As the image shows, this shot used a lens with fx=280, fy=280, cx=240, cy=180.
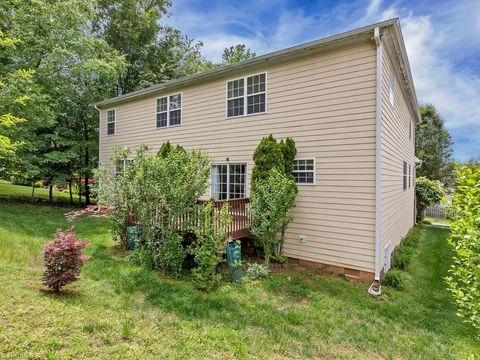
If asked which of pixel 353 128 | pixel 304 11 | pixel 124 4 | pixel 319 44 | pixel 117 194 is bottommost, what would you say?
pixel 117 194

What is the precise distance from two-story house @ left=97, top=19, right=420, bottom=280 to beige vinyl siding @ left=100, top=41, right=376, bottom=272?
0.03 metres

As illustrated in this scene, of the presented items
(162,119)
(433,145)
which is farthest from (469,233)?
(433,145)

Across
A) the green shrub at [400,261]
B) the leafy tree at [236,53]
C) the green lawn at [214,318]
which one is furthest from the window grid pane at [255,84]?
the leafy tree at [236,53]

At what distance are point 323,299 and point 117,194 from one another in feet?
19.7

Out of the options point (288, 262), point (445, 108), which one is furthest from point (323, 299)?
point (445, 108)

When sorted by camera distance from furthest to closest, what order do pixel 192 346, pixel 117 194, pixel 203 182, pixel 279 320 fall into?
pixel 117 194 < pixel 203 182 < pixel 279 320 < pixel 192 346

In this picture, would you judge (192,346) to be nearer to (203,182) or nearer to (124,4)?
(203,182)

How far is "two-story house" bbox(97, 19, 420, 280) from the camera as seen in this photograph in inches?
273

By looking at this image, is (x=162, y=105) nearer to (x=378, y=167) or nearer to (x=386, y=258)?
(x=378, y=167)

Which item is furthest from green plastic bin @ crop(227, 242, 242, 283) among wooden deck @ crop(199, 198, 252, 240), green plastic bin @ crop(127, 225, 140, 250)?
green plastic bin @ crop(127, 225, 140, 250)

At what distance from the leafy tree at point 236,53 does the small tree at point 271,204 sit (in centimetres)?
2265

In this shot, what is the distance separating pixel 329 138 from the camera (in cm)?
757

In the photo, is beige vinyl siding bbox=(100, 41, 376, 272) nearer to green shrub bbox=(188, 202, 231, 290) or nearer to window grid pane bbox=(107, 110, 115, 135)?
green shrub bbox=(188, 202, 231, 290)

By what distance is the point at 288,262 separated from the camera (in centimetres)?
817
